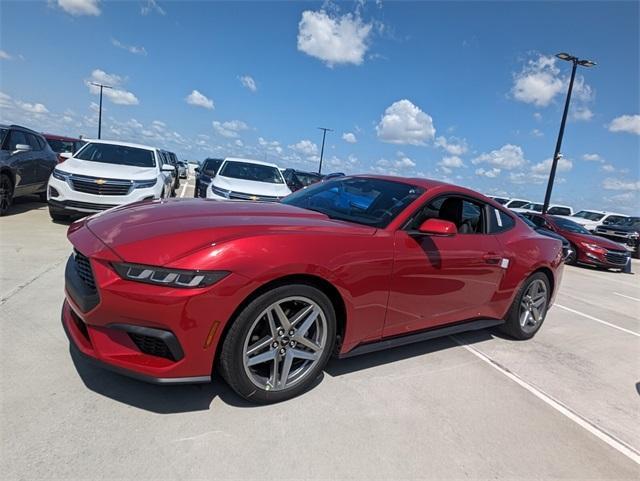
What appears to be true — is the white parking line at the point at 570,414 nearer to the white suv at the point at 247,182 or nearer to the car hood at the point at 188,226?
the car hood at the point at 188,226

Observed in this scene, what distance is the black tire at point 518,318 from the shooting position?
438 cm

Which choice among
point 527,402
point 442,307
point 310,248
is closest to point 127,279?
point 310,248

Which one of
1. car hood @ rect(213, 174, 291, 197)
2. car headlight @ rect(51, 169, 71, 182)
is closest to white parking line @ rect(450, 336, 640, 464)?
car hood @ rect(213, 174, 291, 197)

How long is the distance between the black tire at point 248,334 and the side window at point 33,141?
9.07 meters

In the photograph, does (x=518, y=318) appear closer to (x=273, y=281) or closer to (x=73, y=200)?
(x=273, y=281)

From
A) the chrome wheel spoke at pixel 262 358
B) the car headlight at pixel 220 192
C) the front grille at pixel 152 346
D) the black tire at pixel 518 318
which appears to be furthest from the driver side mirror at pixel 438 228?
the car headlight at pixel 220 192

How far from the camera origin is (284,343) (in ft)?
8.73

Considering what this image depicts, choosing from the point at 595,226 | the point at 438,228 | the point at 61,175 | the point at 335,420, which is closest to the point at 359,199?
the point at 438,228

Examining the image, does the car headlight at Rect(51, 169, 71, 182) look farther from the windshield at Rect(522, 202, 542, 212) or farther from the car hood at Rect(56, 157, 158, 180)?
the windshield at Rect(522, 202, 542, 212)

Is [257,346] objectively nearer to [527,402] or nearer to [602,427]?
[527,402]

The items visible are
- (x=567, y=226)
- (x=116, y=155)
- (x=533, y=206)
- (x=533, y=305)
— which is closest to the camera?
(x=533, y=305)

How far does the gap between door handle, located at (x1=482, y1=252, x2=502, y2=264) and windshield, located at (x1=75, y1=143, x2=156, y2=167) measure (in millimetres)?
7760

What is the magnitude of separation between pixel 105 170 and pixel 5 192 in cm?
194

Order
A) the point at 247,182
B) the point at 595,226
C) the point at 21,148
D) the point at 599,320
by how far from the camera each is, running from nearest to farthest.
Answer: the point at 599,320 < the point at 21,148 < the point at 247,182 < the point at 595,226
